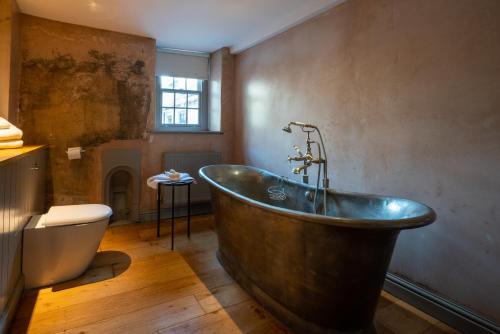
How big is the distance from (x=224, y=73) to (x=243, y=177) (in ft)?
5.62

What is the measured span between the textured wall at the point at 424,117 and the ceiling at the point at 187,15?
290 millimetres

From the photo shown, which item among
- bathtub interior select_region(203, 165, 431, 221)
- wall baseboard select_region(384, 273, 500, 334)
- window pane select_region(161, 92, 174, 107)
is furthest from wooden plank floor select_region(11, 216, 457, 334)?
window pane select_region(161, 92, 174, 107)

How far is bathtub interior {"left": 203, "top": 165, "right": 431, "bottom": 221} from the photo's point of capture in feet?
5.27

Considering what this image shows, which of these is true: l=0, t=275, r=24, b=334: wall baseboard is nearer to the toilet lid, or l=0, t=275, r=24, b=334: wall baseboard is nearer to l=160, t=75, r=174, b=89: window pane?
the toilet lid

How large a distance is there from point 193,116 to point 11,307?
114 inches

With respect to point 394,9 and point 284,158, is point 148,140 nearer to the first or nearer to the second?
point 284,158

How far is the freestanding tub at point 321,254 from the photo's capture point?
1.35 m

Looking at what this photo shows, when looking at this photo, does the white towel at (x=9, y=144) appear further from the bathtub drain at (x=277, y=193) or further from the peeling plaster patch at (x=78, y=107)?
the bathtub drain at (x=277, y=193)

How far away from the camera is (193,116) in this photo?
13.3 feet

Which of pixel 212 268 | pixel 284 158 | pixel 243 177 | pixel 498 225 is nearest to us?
pixel 498 225

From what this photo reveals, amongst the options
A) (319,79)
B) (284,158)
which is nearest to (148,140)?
(284,158)

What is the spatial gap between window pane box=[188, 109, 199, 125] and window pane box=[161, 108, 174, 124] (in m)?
0.24

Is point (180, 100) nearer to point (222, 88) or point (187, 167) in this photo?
point (222, 88)

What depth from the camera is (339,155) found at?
239 centimetres
